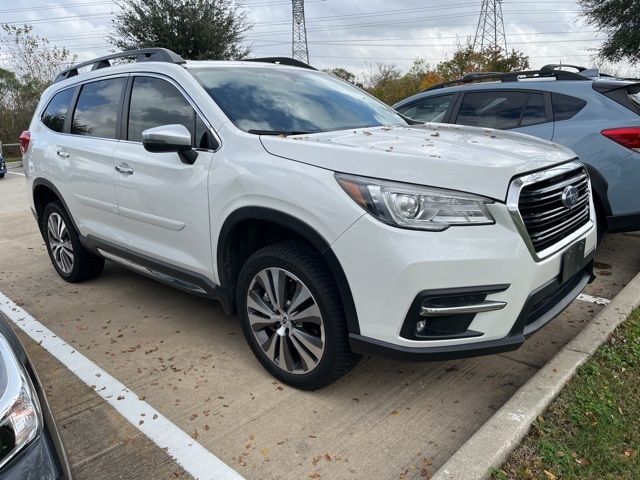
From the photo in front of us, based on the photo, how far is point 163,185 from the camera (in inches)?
133

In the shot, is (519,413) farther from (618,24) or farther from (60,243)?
(618,24)

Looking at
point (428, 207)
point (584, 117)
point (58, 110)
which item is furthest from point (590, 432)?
point (58, 110)

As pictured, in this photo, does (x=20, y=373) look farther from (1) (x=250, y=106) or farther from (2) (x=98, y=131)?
(2) (x=98, y=131)

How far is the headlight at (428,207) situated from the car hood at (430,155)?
0.04 metres

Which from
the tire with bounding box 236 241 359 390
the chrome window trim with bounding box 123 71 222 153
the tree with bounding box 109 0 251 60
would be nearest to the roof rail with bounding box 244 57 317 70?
the chrome window trim with bounding box 123 71 222 153

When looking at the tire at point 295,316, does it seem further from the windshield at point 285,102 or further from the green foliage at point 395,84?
the green foliage at point 395,84

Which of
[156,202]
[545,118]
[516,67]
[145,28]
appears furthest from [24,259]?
[516,67]

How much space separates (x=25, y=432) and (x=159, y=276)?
85.8 inches

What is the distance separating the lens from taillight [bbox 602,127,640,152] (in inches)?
169

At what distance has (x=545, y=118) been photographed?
4961 millimetres

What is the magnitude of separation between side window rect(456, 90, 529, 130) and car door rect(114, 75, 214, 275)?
3302mm

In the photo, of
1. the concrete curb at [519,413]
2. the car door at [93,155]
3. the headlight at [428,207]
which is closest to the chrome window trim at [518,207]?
the headlight at [428,207]

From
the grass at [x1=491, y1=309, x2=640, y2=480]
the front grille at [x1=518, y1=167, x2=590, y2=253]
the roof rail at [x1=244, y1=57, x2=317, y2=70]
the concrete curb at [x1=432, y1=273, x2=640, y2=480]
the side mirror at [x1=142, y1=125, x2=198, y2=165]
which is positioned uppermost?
the roof rail at [x1=244, y1=57, x2=317, y2=70]

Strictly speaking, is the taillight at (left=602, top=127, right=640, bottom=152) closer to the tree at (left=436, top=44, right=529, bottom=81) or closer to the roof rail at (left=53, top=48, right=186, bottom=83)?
the roof rail at (left=53, top=48, right=186, bottom=83)
